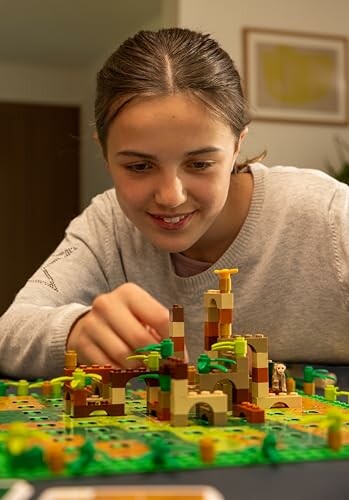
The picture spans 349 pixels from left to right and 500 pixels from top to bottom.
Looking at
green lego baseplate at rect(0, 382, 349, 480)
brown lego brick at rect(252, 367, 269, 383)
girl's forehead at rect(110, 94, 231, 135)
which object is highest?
girl's forehead at rect(110, 94, 231, 135)

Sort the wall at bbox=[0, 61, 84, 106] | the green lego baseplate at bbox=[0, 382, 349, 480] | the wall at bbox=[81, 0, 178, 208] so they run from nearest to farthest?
the green lego baseplate at bbox=[0, 382, 349, 480], the wall at bbox=[81, 0, 178, 208], the wall at bbox=[0, 61, 84, 106]

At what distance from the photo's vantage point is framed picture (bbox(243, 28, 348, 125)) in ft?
12.0

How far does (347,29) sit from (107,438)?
3590mm

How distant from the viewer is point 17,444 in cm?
57

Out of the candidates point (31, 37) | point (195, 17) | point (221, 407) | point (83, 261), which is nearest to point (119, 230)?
point (83, 261)

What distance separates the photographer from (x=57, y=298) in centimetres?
129

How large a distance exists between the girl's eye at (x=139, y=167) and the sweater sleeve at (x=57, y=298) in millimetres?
217

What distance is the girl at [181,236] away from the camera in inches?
40.9

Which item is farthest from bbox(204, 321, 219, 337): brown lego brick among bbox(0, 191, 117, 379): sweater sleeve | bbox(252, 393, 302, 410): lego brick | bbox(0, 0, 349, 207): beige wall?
bbox(0, 0, 349, 207): beige wall

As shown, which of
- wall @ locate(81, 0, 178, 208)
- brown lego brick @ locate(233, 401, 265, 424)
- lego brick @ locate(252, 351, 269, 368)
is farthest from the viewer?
wall @ locate(81, 0, 178, 208)

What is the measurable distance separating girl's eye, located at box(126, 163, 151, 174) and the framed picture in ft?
8.55

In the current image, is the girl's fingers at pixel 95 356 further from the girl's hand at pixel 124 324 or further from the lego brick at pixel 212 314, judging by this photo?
the lego brick at pixel 212 314

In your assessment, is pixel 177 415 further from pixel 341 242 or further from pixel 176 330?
pixel 341 242

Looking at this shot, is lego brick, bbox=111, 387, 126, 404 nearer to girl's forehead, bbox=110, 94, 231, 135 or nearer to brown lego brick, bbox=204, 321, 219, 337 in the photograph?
brown lego brick, bbox=204, 321, 219, 337
